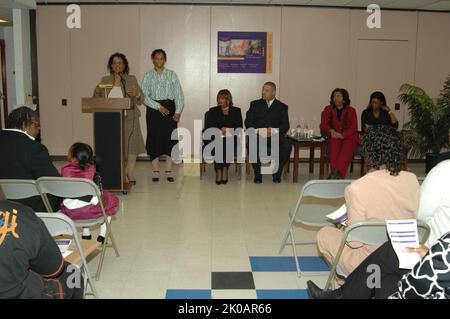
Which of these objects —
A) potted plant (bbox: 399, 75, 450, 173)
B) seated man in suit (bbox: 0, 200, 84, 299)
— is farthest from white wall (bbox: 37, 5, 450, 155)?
seated man in suit (bbox: 0, 200, 84, 299)

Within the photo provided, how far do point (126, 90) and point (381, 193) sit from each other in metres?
4.13

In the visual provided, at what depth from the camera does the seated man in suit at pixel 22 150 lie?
3.10m

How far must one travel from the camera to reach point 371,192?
2488 millimetres

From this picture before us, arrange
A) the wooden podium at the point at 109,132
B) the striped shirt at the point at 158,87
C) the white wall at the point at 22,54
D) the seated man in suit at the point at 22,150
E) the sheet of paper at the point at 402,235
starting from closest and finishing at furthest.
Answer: the sheet of paper at the point at 402,235 → the seated man in suit at the point at 22,150 → the wooden podium at the point at 109,132 → the striped shirt at the point at 158,87 → the white wall at the point at 22,54

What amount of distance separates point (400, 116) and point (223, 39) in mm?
3635

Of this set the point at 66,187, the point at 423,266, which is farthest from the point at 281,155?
the point at 423,266

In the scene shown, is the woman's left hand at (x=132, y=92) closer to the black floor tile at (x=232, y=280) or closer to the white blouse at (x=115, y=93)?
the white blouse at (x=115, y=93)

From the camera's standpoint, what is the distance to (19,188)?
309 cm

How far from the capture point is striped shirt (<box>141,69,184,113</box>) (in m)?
6.46

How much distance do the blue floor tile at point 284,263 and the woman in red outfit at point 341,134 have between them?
331cm

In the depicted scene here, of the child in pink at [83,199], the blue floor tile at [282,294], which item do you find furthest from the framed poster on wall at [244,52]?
the blue floor tile at [282,294]
